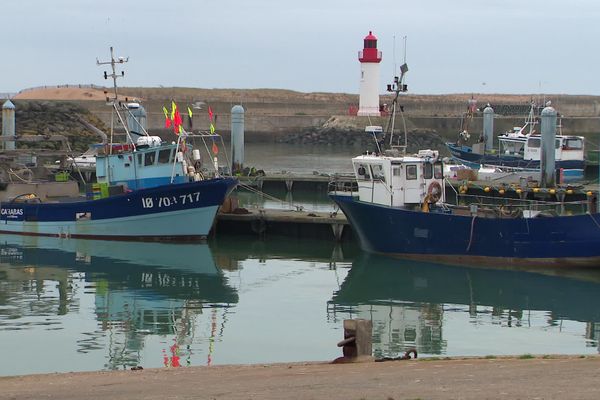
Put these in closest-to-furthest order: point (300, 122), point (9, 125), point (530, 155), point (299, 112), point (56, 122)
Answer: point (9, 125) < point (530, 155) < point (56, 122) < point (300, 122) < point (299, 112)

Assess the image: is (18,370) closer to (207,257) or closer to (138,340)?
(138,340)

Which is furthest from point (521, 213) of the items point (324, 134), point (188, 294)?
point (324, 134)

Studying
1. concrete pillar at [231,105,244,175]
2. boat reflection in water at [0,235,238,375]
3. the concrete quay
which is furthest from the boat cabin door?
concrete pillar at [231,105,244,175]

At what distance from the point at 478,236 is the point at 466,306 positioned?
11.7 feet

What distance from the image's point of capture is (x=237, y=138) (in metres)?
41.1

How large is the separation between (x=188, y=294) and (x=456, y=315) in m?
5.70

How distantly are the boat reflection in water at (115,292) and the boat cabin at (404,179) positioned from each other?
4292 mm

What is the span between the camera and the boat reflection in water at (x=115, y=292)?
1823cm

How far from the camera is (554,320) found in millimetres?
20484

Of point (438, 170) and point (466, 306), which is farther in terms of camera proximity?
point (438, 170)

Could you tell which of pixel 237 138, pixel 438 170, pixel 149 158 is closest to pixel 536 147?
pixel 237 138

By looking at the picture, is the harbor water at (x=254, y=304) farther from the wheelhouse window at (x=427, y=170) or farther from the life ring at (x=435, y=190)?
the wheelhouse window at (x=427, y=170)

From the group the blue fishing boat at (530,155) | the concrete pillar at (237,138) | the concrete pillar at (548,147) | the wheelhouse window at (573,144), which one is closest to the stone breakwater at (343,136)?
the blue fishing boat at (530,155)

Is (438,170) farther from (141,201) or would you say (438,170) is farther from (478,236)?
(141,201)
